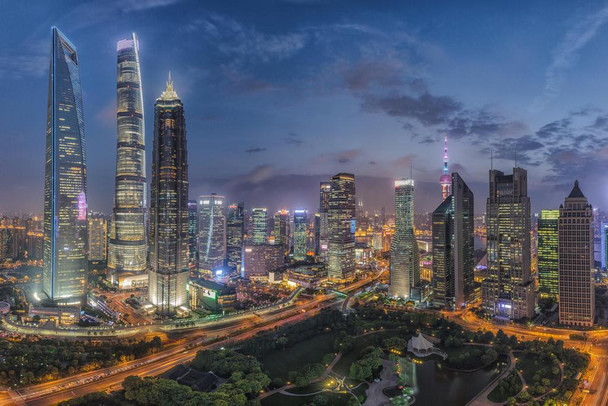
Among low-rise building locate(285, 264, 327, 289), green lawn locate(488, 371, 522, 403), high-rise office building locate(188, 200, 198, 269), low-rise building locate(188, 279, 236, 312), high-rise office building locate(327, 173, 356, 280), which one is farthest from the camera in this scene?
high-rise office building locate(188, 200, 198, 269)

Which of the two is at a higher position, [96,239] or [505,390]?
[96,239]

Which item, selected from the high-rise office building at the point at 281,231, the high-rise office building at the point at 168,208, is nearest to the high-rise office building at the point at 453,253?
the high-rise office building at the point at 168,208

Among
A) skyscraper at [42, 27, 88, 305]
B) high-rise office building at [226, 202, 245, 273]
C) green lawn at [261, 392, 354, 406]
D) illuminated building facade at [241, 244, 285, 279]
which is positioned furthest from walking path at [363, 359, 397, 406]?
high-rise office building at [226, 202, 245, 273]

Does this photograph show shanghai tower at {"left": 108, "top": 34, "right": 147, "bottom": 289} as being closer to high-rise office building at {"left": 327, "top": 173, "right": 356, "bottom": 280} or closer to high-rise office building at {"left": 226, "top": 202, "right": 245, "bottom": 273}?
high-rise office building at {"left": 226, "top": 202, "right": 245, "bottom": 273}

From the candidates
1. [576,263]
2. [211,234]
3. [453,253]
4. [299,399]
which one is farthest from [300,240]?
[299,399]

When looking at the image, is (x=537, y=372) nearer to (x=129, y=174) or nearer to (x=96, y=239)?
(x=129, y=174)

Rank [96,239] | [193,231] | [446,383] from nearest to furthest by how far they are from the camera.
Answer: [446,383] < [96,239] < [193,231]

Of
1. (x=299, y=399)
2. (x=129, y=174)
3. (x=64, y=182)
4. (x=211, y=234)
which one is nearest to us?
(x=299, y=399)
